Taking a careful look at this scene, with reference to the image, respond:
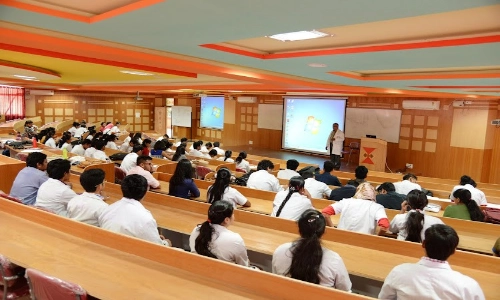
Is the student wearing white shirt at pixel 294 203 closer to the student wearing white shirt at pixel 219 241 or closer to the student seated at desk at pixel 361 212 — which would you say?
the student seated at desk at pixel 361 212

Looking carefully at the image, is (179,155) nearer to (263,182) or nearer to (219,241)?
(263,182)

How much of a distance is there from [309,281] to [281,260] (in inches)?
11.2

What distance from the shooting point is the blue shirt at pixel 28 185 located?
438cm

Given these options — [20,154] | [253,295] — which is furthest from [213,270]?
[20,154]

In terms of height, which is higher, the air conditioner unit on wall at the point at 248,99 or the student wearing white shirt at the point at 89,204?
the air conditioner unit on wall at the point at 248,99

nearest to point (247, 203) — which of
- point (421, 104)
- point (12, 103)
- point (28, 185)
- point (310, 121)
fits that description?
point (28, 185)

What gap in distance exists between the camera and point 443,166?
11602 millimetres

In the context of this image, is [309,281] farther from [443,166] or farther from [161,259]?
[443,166]

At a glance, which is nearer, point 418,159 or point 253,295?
point 253,295

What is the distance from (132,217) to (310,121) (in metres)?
11.6

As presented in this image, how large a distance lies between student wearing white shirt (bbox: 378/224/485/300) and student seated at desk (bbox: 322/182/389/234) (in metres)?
1.43

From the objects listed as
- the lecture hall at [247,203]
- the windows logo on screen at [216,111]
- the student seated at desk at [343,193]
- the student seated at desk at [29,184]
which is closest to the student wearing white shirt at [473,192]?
the lecture hall at [247,203]

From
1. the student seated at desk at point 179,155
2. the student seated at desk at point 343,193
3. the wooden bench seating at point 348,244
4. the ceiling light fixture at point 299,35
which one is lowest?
the wooden bench seating at point 348,244

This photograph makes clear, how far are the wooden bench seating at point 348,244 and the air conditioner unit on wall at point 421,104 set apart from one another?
9.50m
